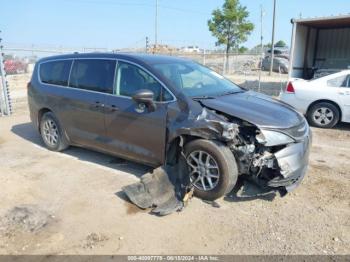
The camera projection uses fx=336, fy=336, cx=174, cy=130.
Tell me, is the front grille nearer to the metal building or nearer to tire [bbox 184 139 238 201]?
tire [bbox 184 139 238 201]

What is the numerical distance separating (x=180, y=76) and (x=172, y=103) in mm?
639

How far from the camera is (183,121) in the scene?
4.16m

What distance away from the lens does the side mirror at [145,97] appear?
4238 mm

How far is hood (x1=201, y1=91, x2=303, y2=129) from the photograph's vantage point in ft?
13.0

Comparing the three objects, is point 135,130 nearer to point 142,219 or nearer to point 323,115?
point 142,219

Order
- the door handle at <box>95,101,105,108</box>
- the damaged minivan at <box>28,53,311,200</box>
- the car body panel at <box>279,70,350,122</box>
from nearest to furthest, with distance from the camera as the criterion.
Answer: the damaged minivan at <box>28,53,311,200</box>
the door handle at <box>95,101,105,108</box>
the car body panel at <box>279,70,350,122</box>

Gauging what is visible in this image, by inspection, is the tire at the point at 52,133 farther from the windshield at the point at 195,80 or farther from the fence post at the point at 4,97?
the fence post at the point at 4,97

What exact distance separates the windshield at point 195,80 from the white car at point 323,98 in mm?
3614

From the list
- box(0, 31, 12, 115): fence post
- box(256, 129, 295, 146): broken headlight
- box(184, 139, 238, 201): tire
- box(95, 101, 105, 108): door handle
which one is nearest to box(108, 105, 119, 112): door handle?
box(95, 101, 105, 108): door handle

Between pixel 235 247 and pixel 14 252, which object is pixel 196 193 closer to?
pixel 235 247

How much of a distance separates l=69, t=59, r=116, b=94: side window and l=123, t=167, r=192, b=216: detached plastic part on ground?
1.50 m

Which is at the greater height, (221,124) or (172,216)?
(221,124)

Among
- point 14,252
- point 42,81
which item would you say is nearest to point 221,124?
point 14,252

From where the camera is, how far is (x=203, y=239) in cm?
346
